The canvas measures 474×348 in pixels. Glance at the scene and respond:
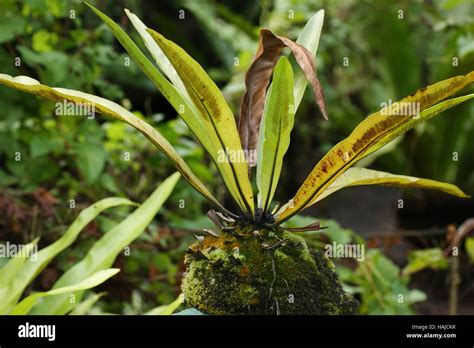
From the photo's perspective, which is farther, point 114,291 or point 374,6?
point 374,6

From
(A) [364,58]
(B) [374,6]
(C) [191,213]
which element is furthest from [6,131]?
(A) [364,58]

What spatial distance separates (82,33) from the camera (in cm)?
283

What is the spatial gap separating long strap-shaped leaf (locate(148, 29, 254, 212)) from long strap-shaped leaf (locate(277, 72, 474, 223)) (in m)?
0.11

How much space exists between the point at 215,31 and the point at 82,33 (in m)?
1.97

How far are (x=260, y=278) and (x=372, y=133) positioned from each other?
0.33 metres

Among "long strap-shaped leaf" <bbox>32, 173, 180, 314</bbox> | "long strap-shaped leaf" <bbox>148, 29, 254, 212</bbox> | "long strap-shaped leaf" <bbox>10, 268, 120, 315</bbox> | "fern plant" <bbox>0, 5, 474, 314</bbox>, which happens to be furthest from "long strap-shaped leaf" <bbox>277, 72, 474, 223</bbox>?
"long strap-shaped leaf" <bbox>32, 173, 180, 314</bbox>

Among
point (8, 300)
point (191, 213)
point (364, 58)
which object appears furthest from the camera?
point (364, 58)

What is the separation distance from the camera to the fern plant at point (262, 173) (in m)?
1.12

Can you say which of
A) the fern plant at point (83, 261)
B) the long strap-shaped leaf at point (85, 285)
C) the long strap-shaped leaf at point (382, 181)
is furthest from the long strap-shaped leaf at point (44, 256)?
the long strap-shaped leaf at point (382, 181)

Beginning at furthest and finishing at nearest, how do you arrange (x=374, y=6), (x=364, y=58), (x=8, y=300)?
(x=364, y=58)
(x=374, y=6)
(x=8, y=300)

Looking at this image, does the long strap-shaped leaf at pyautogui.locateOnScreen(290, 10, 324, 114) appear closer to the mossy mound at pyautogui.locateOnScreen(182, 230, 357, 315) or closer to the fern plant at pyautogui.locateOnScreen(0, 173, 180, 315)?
the mossy mound at pyautogui.locateOnScreen(182, 230, 357, 315)

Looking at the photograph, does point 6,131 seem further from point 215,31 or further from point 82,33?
point 215,31

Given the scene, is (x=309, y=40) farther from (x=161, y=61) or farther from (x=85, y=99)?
(x=85, y=99)

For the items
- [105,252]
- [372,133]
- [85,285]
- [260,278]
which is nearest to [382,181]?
[372,133]
